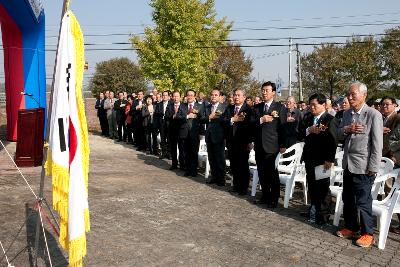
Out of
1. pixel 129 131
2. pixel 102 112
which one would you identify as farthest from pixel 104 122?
pixel 129 131

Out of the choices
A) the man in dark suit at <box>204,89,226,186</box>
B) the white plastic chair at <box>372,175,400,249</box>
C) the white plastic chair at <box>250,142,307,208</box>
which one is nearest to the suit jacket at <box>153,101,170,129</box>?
the man in dark suit at <box>204,89,226,186</box>

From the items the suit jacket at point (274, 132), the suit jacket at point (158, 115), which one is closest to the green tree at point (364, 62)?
the suit jacket at point (158, 115)

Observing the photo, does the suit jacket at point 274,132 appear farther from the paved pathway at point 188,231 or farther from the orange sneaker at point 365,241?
the orange sneaker at point 365,241

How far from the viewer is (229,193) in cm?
717

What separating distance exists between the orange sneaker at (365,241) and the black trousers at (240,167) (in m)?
2.72

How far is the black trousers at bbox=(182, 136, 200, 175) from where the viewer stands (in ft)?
28.5

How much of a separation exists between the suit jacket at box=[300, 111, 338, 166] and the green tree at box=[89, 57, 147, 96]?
34.9 m

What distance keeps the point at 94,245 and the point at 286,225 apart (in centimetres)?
257

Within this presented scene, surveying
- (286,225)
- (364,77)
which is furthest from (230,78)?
(286,225)

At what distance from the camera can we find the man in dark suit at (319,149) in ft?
17.3

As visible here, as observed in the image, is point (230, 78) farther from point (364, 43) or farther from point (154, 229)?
point (154, 229)

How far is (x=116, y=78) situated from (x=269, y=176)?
35.2 m

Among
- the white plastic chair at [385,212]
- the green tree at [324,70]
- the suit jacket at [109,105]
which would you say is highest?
the green tree at [324,70]

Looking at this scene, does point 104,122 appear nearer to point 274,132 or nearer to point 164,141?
point 164,141
